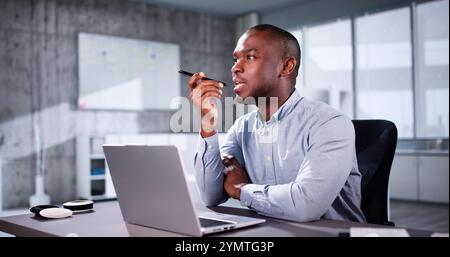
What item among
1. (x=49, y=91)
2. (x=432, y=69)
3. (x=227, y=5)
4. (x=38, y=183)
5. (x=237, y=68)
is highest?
(x=227, y=5)

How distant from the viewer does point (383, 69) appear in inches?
243

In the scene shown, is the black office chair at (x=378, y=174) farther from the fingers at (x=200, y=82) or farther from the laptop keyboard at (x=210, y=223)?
the laptop keyboard at (x=210, y=223)

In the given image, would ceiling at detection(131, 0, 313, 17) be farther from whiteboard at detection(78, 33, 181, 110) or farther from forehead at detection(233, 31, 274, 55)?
forehead at detection(233, 31, 274, 55)

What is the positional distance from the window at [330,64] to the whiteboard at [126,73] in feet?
6.30

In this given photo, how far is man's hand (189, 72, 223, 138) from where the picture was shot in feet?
4.66

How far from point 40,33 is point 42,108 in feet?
2.87

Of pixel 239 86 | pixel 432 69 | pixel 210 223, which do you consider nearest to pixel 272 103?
pixel 239 86

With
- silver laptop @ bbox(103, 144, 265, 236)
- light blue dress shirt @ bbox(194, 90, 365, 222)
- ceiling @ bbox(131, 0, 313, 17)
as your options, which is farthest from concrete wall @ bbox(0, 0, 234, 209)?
silver laptop @ bbox(103, 144, 265, 236)

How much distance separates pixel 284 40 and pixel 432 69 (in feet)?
15.0

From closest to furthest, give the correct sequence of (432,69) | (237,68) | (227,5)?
(237,68)
(432,69)
(227,5)

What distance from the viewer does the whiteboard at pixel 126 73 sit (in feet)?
18.4

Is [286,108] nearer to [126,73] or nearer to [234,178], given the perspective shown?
[234,178]

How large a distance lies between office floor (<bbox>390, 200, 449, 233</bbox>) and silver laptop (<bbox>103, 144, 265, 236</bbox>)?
3.29m

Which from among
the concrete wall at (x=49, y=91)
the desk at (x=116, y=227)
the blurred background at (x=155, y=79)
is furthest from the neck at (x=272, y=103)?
the concrete wall at (x=49, y=91)
